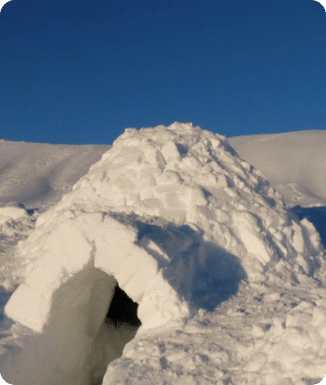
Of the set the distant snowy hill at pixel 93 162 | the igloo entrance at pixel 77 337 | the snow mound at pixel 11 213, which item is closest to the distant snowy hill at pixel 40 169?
the distant snowy hill at pixel 93 162

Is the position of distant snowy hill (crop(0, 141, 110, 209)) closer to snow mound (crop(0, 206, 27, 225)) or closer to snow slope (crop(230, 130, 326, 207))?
snow mound (crop(0, 206, 27, 225))

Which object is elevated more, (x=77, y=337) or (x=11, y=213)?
(x=11, y=213)

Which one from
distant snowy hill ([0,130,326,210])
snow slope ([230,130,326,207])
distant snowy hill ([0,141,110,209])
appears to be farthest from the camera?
snow slope ([230,130,326,207])

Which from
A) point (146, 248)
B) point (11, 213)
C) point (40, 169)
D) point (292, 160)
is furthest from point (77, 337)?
point (292, 160)

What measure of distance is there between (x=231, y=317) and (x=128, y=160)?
2.52m

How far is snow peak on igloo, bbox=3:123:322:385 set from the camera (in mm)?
4398

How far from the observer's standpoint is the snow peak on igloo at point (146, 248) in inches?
173

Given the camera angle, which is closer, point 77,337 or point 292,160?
point 77,337

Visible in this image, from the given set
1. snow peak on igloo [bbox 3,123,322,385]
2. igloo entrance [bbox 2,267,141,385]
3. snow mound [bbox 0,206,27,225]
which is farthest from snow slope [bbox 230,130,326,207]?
igloo entrance [bbox 2,267,141,385]

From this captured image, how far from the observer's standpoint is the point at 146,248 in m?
4.41

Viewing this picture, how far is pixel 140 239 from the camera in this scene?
4.46 m

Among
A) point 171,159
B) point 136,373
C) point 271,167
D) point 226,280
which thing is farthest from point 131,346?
point 271,167

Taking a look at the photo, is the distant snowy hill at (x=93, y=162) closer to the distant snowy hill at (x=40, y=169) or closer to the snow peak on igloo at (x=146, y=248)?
the distant snowy hill at (x=40, y=169)

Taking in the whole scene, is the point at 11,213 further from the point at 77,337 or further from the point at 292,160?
the point at 292,160
